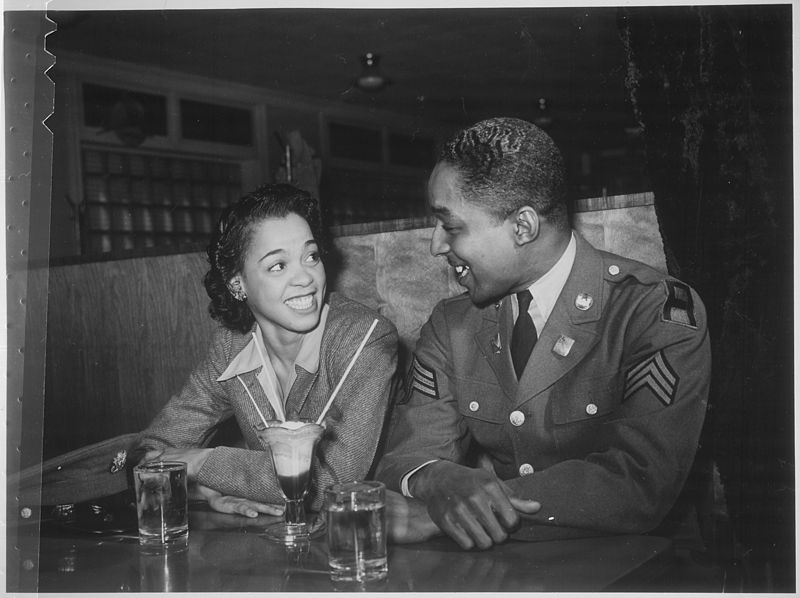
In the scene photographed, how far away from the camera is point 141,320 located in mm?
1795

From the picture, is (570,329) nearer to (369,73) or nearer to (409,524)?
(409,524)

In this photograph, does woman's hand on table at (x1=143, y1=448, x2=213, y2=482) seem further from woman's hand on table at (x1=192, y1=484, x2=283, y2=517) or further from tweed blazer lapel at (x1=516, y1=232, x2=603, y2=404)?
tweed blazer lapel at (x1=516, y1=232, x2=603, y2=404)

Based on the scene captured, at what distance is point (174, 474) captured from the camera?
1362 millimetres

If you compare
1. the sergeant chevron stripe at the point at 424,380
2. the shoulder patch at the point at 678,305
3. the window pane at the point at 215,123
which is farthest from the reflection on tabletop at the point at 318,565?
the window pane at the point at 215,123

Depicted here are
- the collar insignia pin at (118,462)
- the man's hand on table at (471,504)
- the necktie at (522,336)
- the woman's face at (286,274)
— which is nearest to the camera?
the man's hand on table at (471,504)

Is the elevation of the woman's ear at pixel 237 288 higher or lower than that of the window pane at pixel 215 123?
lower

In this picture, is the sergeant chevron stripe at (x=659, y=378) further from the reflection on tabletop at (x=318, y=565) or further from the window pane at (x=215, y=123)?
the window pane at (x=215, y=123)

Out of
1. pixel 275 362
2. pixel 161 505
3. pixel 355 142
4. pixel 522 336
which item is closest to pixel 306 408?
pixel 275 362

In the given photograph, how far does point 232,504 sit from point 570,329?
75cm

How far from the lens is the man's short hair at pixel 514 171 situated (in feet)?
4.51

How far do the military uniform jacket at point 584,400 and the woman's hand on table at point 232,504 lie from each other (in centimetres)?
23

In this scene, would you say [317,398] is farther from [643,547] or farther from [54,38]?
[54,38]

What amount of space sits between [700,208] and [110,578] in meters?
1.24

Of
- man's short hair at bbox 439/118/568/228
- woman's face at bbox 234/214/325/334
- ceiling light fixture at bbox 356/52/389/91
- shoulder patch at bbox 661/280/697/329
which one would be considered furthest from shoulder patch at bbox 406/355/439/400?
ceiling light fixture at bbox 356/52/389/91
